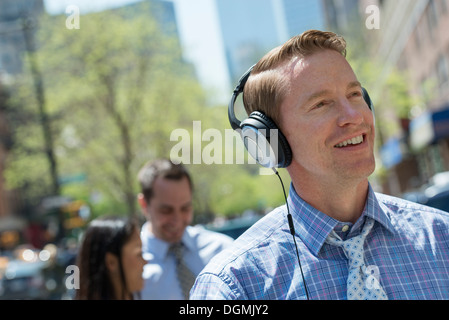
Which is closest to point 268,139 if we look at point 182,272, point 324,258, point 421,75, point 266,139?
point 266,139

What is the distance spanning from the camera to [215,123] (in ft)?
113

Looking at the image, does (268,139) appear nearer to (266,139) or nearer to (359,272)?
(266,139)

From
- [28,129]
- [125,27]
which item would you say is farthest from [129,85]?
[28,129]

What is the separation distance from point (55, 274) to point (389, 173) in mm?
34833

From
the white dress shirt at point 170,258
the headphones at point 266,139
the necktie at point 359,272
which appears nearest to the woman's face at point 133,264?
the white dress shirt at point 170,258

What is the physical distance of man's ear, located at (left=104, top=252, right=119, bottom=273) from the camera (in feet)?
12.5

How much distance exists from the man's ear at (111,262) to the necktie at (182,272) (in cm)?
50

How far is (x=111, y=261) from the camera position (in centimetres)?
384

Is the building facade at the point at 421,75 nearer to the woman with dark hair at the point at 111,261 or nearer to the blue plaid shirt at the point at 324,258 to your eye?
the woman with dark hair at the point at 111,261

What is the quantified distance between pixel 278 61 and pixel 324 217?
509 mm

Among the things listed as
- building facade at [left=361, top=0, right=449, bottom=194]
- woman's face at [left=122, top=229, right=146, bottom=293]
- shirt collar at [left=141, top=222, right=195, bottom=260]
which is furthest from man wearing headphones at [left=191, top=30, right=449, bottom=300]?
building facade at [left=361, top=0, right=449, bottom=194]

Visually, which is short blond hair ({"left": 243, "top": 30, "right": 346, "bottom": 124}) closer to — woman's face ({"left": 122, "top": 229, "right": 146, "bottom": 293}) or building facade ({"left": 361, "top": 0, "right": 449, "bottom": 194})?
woman's face ({"left": 122, "top": 229, "right": 146, "bottom": 293})

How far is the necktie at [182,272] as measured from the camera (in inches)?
163
